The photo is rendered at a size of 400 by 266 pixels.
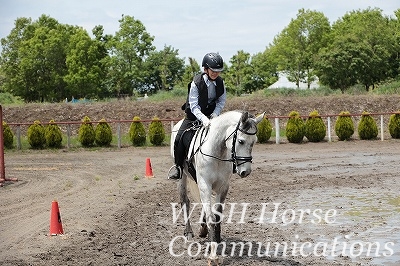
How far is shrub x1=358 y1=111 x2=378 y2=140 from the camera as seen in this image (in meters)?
30.8

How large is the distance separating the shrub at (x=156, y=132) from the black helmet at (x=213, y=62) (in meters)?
21.4

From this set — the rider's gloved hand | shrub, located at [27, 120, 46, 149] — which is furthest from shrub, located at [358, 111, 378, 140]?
the rider's gloved hand

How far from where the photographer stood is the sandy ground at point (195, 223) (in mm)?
8250

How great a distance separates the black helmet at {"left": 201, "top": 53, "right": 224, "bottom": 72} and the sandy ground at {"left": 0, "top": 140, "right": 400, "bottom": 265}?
2.54m

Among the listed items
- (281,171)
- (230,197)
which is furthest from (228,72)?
(230,197)

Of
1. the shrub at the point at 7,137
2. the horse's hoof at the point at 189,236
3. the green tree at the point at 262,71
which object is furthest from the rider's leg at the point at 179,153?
the green tree at the point at 262,71

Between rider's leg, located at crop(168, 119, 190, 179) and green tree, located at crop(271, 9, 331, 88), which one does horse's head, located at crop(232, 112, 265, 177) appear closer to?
rider's leg, located at crop(168, 119, 190, 179)

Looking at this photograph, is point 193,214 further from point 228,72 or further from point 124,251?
point 228,72

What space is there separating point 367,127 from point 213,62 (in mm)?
23427

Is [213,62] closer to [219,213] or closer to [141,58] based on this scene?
[219,213]

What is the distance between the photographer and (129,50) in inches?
2598

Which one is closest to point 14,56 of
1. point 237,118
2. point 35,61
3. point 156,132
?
point 35,61

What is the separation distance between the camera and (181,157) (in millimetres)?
9547

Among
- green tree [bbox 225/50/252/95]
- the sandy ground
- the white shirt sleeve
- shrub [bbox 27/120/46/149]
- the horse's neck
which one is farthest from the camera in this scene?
green tree [bbox 225/50/252/95]
